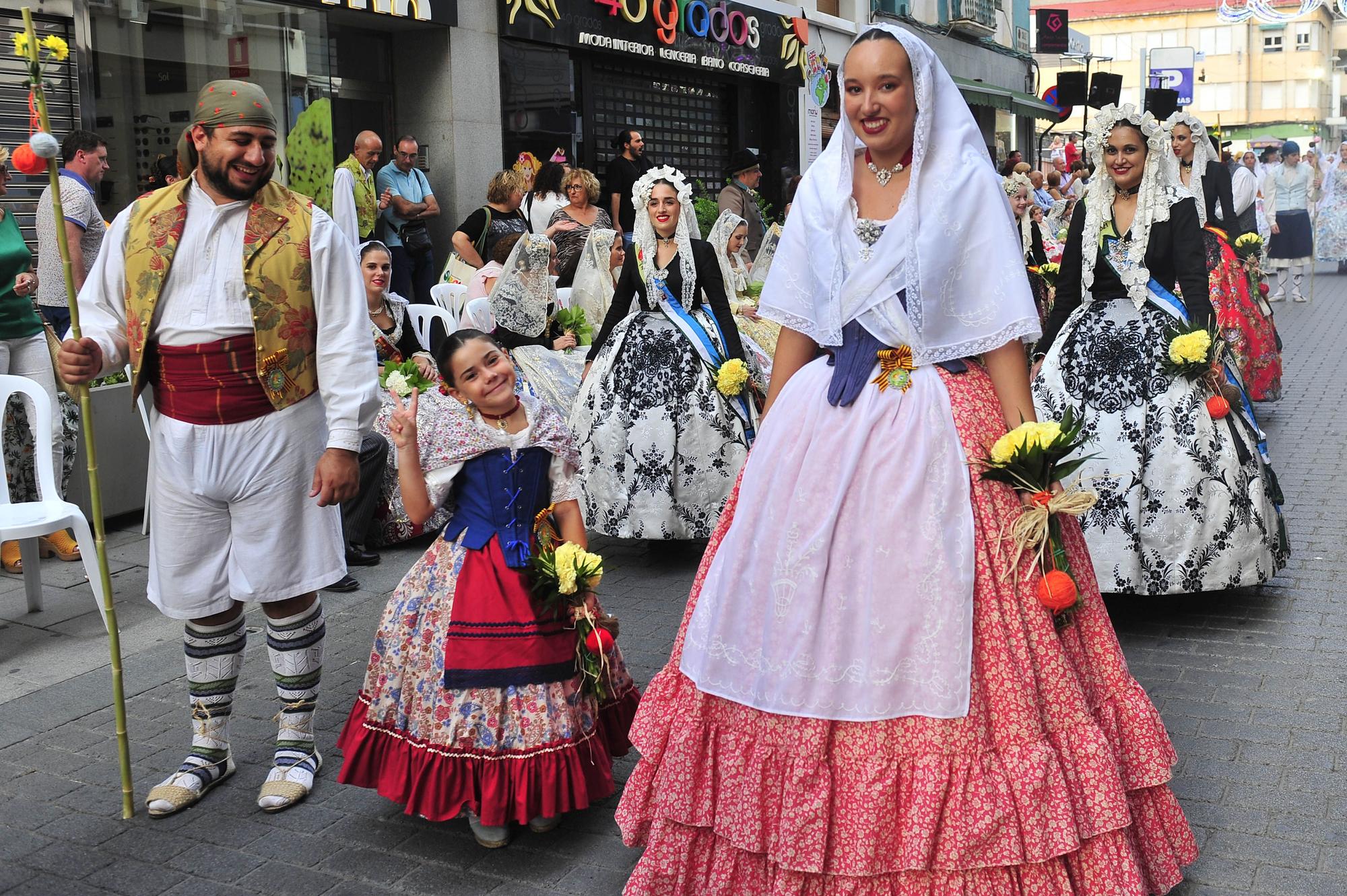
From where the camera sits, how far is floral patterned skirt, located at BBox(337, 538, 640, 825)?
147 inches

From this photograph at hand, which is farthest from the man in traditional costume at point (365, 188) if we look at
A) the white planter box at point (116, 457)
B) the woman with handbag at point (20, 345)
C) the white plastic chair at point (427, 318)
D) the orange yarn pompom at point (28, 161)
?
the orange yarn pompom at point (28, 161)

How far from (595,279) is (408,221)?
9.34ft

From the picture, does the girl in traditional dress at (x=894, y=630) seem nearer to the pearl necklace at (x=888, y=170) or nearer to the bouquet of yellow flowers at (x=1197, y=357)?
the pearl necklace at (x=888, y=170)

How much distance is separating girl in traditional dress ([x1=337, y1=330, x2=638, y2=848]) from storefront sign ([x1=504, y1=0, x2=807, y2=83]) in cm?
1097

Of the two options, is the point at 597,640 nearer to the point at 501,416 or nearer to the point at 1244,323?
the point at 501,416

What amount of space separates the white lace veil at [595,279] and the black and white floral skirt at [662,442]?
8.85 feet

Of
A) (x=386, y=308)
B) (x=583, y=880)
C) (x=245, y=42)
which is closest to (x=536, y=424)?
(x=583, y=880)

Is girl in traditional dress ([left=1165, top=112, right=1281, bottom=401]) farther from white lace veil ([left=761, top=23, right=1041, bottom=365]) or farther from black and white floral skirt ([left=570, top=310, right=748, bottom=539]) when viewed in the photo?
white lace veil ([left=761, top=23, right=1041, bottom=365])

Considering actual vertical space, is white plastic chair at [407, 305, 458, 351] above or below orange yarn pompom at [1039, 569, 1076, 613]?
above

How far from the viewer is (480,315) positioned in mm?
8992

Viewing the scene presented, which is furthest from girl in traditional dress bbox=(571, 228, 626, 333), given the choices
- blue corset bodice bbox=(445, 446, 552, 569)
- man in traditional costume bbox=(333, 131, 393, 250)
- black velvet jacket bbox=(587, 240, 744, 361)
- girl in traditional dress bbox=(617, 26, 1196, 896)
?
girl in traditional dress bbox=(617, 26, 1196, 896)

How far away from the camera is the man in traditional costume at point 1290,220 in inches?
751

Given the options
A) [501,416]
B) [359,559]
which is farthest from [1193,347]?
[359,559]

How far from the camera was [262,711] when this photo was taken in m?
4.86
